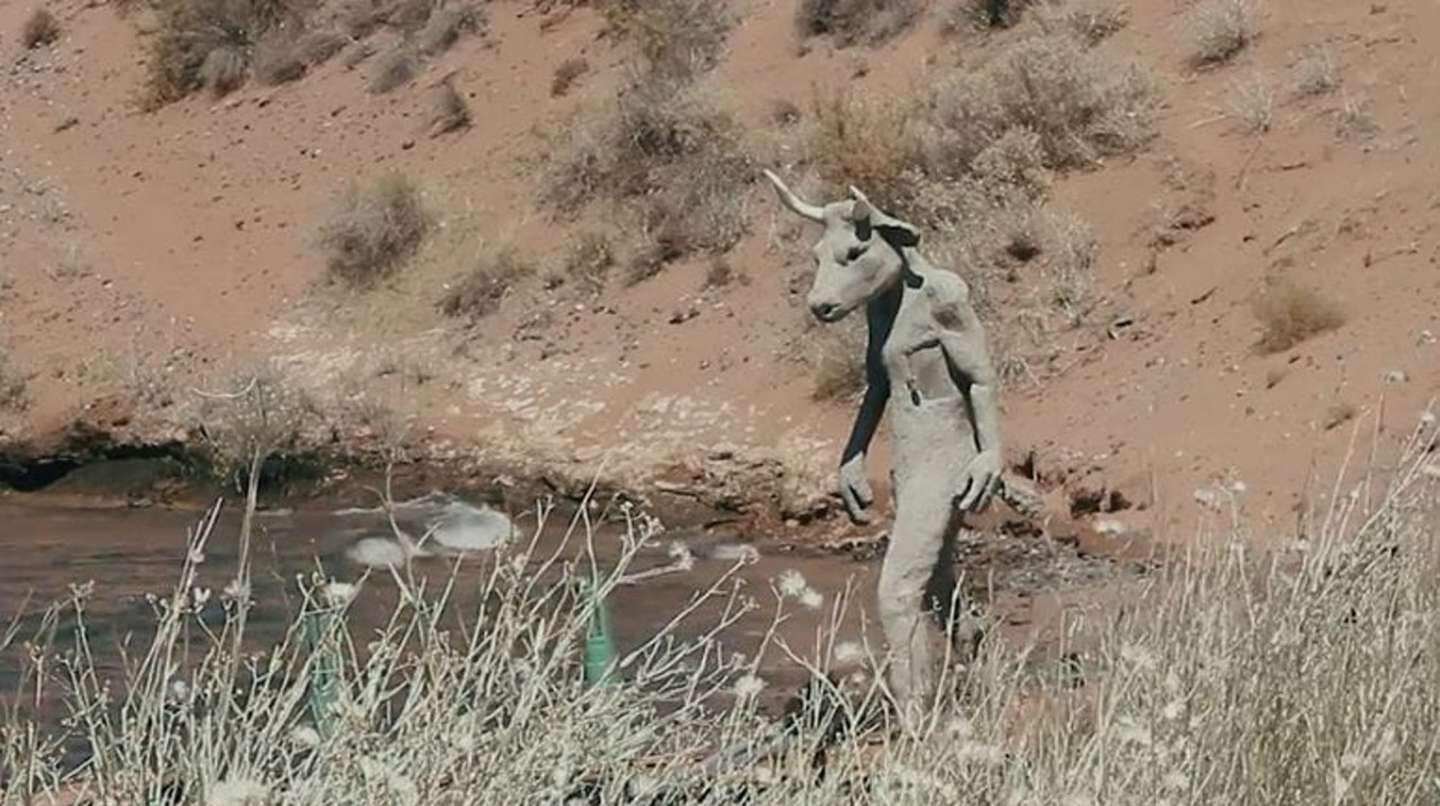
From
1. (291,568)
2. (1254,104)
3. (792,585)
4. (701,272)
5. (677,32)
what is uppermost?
(792,585)

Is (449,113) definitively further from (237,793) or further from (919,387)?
(237,793)

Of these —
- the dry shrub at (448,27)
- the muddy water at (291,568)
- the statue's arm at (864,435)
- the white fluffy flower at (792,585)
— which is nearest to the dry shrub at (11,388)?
the muddy water at (291,568)

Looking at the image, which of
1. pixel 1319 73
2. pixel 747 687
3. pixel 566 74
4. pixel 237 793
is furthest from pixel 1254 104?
pixel 237 793

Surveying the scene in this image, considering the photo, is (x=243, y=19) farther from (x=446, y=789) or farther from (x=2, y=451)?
(x=446, y=789)

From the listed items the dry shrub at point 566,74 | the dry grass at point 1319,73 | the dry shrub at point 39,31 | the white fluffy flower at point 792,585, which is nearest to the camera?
the white fluffy flower at point 792,585

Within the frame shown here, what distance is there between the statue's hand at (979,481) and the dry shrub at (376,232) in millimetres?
16622

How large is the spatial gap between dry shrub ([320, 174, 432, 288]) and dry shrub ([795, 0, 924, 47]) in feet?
14.8

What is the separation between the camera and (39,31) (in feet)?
107

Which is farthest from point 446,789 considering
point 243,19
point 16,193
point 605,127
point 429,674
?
point 243,19

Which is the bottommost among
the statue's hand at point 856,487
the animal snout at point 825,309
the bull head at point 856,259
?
the statue's hand at point 856,487

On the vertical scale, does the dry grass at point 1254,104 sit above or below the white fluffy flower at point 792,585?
below

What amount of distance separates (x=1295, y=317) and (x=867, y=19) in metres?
9.09

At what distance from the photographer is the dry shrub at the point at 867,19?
84.6 feet

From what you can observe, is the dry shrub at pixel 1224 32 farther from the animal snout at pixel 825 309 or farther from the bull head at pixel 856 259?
the animal snout at pixel 825 309
